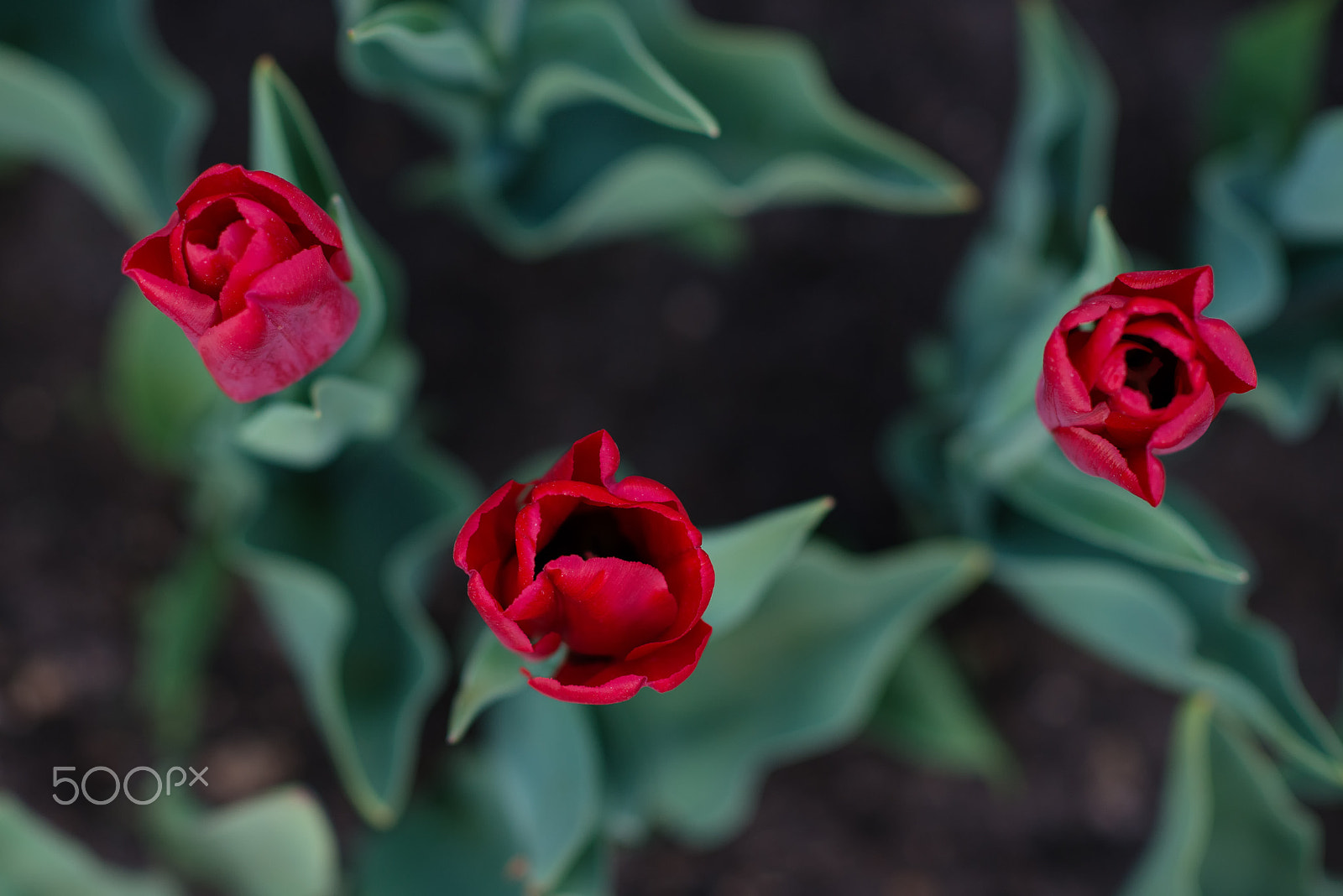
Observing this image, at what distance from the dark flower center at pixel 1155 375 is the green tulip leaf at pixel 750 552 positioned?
160mm

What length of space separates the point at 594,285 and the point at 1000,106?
1.53 feet

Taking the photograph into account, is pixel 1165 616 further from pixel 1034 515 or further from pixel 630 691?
pixel 630 691

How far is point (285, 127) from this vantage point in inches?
24.1

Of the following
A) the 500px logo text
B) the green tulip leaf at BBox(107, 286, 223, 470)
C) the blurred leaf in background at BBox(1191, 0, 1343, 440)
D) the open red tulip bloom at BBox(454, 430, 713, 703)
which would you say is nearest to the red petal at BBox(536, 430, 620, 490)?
the open red tulip bloom at BBox(454, 430, 713, 703)

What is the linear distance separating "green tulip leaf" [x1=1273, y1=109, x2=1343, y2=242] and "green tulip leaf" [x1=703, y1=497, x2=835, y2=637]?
0.48 metres

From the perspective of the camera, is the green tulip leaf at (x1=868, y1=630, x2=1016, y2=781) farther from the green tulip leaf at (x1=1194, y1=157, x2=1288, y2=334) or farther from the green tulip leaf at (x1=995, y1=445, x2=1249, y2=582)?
the green tulip leaf at (x1=1194, y1=157, x2=1288, y2=334)

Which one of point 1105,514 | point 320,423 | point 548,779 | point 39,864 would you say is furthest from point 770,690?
point 39,864

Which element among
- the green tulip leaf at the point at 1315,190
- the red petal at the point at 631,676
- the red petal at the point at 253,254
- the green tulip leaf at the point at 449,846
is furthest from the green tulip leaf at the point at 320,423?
the green tulip leaf at the point at 1315,190

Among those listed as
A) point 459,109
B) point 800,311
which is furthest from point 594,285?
point 459,109

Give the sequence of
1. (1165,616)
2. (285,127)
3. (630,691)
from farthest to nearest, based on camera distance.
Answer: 1. (1165,616)
2. (285,127)
3. (630,691)

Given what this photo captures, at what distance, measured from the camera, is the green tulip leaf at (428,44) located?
0.64 m

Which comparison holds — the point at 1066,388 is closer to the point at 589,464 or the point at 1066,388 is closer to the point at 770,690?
the point at 589,464

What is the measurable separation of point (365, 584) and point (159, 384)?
25cm

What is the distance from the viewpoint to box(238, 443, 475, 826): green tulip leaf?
701mm
